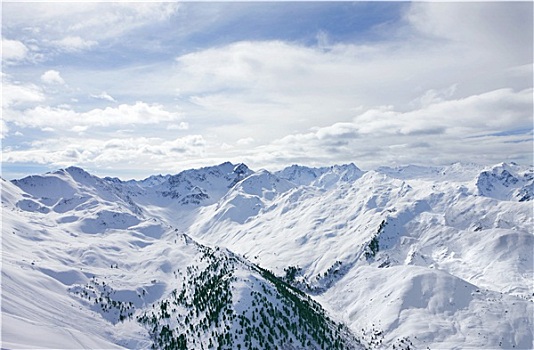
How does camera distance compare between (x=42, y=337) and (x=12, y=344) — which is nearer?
(x=12, y=344)

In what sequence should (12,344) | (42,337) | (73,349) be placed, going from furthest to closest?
(73,349) < (42,337) < (12,344)

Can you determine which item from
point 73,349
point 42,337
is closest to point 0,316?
point 42,337

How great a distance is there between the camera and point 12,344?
148875mm

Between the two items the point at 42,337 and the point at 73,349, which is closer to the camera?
the point at 42,337

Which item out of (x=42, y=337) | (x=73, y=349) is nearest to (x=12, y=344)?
(x=42, y=337)

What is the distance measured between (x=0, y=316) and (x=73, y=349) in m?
38.1

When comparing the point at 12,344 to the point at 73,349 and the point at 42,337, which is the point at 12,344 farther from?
the point at 73,349

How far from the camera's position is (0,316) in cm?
18675

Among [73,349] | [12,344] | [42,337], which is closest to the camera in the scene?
[12,344]

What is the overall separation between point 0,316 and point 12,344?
48758 mm

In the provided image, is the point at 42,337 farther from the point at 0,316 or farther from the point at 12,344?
the point at 12,344

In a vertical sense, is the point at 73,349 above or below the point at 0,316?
below

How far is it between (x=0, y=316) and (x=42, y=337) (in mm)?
22636

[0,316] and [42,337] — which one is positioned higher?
[0,316]
